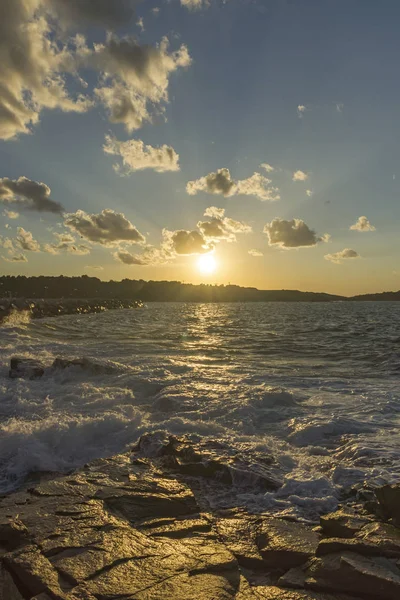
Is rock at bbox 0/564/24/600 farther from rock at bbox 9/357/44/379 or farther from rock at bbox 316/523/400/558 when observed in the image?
rock at bbox 9/357/44/379

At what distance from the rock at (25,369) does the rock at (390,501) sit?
41.8 feet

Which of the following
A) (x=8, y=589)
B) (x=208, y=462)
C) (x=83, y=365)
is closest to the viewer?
(x=8, y=589)

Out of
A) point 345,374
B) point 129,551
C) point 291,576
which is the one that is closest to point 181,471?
point 129,551

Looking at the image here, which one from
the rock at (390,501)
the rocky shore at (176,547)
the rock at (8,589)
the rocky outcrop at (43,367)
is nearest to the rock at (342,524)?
the rocky shore at (176,547)

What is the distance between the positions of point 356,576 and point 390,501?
1.61 m

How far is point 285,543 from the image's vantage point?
4.51 meters

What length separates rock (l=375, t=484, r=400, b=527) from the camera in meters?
5.00

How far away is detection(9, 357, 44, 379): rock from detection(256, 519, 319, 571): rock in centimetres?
1209

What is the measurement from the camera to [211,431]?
30.3 feet

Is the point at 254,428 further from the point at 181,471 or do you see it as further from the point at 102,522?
the point at 102,522

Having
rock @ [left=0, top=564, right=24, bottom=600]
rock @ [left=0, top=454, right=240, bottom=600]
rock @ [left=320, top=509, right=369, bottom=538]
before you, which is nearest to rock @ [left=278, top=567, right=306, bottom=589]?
rock @ [left=0, top=454, right=240, bottom=600]

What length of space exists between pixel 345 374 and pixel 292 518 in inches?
487

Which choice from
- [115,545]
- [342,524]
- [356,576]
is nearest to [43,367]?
[115,545]

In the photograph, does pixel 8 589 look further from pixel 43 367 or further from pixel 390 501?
pixel 43 367
